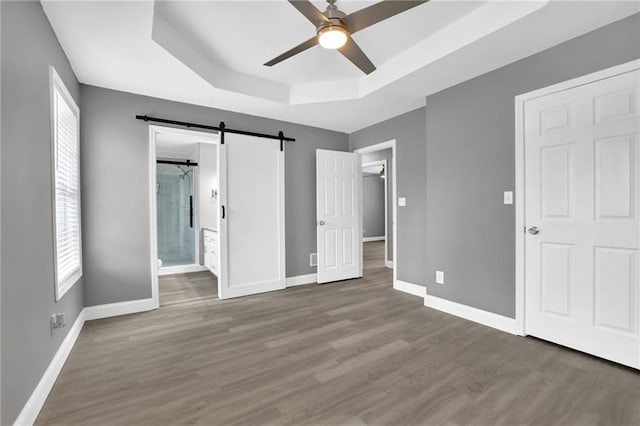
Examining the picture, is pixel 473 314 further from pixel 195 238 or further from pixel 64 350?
pixel 195 238

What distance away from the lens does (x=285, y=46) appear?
2746 mm

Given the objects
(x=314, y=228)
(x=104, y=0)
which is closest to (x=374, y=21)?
(x=104, y=0)

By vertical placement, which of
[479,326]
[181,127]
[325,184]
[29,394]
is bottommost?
[479,326]

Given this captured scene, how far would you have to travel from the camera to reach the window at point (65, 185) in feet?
7.05

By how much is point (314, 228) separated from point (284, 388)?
114 inches

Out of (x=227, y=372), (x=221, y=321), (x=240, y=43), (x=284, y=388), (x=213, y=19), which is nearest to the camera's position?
(x=284, y=388)

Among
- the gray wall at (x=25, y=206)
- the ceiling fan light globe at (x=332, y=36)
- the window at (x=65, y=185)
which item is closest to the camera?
the gray wall at (x=25, y=206)

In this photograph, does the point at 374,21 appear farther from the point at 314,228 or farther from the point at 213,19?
the point at 314,228

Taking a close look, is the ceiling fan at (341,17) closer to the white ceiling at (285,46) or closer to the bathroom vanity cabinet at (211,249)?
the white ceiling at (285,46)

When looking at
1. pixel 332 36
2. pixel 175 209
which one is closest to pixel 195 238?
pixel 175 209

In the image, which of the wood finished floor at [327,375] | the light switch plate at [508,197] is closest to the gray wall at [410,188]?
the wood finished floor at [327,375]

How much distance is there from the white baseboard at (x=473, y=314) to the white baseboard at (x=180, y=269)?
4.13 m

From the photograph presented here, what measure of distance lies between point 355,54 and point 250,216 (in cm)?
249

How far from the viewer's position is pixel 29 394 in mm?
1567
